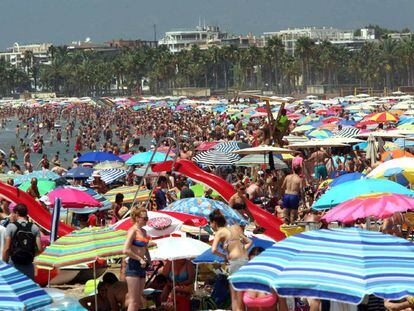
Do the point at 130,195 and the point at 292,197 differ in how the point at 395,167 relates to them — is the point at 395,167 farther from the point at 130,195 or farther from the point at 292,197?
the point at 130,195

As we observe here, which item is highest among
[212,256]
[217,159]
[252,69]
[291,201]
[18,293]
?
[18,293]

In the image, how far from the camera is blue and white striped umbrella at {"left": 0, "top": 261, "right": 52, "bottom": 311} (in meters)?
5.95

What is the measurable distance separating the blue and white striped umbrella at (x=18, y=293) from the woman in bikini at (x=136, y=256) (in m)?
2.38

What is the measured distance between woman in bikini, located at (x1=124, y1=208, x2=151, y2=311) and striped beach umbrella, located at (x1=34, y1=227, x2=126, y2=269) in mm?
194

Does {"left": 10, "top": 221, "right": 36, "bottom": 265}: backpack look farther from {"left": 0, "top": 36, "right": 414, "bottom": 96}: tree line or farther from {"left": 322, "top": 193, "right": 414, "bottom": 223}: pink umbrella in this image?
{"left": 0, "top": 36, "right": 414, "bottom": 96}: tree line

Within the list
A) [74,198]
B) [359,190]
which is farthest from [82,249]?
[74,198]

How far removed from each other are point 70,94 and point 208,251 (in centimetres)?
15596

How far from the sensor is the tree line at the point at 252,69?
428 ft

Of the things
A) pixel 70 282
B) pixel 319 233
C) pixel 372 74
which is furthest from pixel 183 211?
pixel 372 74

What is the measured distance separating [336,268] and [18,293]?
1905 millimetres

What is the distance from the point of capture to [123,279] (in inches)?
394

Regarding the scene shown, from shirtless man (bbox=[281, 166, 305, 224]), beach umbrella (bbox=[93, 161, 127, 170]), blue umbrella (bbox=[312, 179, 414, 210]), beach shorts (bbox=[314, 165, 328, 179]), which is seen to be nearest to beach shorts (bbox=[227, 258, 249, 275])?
blue umbrella (bbox=[312, 179, 414, 210])

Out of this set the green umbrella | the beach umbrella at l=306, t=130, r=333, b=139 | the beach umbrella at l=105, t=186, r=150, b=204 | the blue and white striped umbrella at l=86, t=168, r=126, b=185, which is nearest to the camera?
the beach umbrella at l=105, t=186, r=150, b=204

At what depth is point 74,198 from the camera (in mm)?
14289
